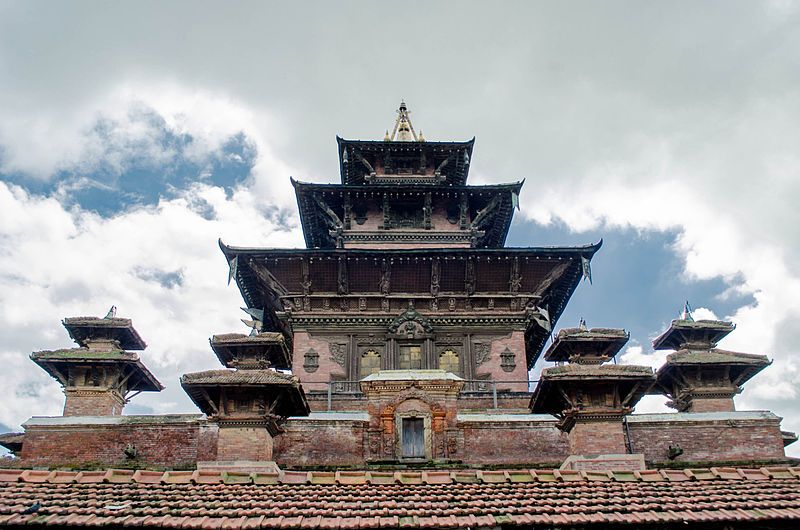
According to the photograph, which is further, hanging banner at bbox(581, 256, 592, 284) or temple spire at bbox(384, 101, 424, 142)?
temple spire at bbox(384, 101, 424, 142)

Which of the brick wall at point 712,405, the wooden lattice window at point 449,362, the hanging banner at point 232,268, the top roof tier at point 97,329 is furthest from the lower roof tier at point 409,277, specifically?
the brick wall at point 712,405

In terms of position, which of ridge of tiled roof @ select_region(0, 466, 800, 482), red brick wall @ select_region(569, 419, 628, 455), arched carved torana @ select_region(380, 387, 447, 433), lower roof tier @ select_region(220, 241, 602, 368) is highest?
lower roof tier @ select_region(220, 241, 602, 368)

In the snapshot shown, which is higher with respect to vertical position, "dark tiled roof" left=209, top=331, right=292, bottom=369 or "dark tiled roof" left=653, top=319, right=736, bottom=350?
"dark tiled roof" left=653, top=319, right=736, bottom=350

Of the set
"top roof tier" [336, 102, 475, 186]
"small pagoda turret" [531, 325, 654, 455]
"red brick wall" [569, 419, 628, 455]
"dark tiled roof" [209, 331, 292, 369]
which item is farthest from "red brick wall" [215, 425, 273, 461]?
"top roof tier" [336, 102, 475, 186]

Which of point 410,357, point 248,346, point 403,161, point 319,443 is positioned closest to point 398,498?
point 319,443

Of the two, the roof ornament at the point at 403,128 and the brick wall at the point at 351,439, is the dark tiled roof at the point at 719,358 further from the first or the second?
the roof ornament at the point at 403,128

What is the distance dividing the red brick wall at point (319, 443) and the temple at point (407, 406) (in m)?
0.05

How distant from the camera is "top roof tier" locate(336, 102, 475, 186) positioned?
29.6m

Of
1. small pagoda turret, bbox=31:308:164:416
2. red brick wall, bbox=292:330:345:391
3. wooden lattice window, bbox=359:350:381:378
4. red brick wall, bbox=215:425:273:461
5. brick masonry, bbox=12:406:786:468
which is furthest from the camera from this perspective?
wooden lattice window, bbox=359:350:381:378

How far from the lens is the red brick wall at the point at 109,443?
60.7 ft

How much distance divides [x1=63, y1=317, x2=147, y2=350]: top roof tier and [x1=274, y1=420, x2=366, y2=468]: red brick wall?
7713mm

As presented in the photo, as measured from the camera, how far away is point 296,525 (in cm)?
1021

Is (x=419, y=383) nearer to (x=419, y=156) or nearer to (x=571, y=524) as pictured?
(x=571, y=524)

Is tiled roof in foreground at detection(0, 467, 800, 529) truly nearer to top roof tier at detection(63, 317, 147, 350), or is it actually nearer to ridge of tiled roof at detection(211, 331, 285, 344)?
ridge of tiled roof at detection(211, 331, 285, 344)
